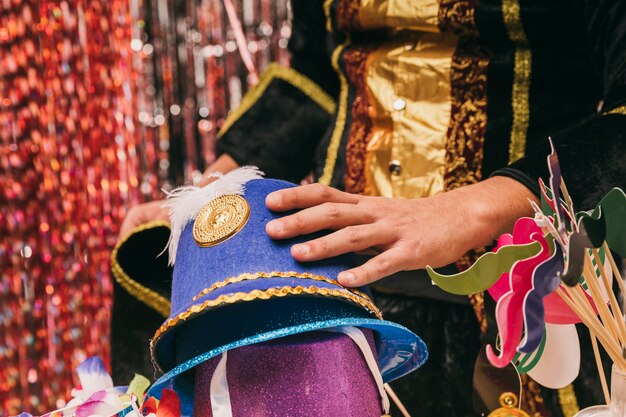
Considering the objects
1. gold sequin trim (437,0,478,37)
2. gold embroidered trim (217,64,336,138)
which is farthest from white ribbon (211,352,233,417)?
gold embroidered trim (217,64,336,138)

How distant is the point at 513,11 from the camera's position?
0.99 meters

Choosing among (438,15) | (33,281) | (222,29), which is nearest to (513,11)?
(438,15)

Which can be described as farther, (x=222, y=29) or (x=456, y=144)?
(x=222, y=29)

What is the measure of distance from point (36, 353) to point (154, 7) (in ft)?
3.39

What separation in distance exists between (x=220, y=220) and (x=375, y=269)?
0.16 meters

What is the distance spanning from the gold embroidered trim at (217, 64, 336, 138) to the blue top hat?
594 millimetres

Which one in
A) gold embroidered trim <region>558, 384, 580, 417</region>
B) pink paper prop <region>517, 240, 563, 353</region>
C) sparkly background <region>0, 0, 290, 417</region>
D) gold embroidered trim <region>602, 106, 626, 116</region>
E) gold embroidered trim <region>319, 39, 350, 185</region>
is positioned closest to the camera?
pink paper prop <region>517, 240, 563, 353</region>

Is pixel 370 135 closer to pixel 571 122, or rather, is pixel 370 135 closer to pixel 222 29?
pixel 571 122

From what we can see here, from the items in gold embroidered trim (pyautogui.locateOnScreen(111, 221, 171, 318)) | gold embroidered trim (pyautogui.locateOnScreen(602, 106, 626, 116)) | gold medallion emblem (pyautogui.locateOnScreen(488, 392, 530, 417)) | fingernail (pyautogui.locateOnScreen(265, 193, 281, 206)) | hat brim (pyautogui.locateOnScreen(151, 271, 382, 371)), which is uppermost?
gold embroidered trim (pyautogui.locateOnScreen(602, 106, 626, 116))

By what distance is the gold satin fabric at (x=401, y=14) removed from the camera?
1023 mm

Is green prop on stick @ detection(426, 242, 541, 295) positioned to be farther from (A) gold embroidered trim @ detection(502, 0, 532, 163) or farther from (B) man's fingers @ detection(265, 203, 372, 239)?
(A) gold embroidered trim @ detection(502, 0, 532, 163)

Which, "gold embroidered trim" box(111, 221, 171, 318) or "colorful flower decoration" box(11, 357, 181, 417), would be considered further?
"gold embroidered trim" box(111, 221, 171, 318)

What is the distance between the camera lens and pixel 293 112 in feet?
4.38

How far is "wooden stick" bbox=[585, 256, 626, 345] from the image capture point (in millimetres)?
595
